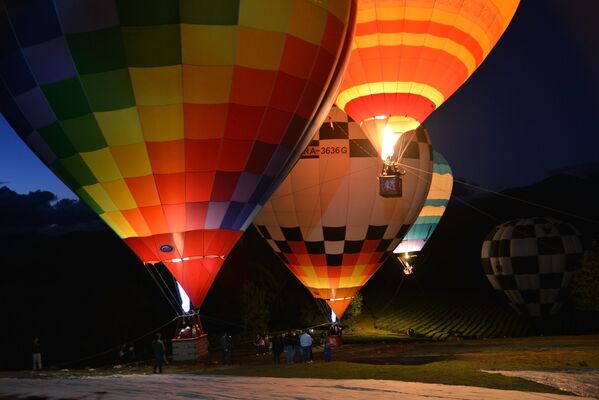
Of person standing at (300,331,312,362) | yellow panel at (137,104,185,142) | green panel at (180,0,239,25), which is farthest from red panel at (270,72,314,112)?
person standing at (300,331,312,362)

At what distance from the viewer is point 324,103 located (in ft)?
33.7

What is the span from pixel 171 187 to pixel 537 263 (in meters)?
18.6

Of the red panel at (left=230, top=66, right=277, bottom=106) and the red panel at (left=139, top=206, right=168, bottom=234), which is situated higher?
the red panel at (left=230, top=66, right=277, bottom=106)

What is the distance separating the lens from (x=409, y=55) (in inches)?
506

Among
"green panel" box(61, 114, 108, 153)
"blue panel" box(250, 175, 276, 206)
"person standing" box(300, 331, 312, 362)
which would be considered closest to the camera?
"green panel" box(61, 114, 108, 153)

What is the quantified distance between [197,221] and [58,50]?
9.36 feet

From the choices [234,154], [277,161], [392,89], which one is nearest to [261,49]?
[234,154]

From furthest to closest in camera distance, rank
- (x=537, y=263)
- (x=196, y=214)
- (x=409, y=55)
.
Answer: (x=537, y=263) → (x=409, y=55) → (x=196, y=214)

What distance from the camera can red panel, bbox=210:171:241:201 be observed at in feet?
30.6

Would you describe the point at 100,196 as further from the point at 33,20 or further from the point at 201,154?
the point at 33,20

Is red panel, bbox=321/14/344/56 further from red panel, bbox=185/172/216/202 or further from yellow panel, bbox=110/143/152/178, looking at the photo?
yellow panel, bbox=110/143/152/178

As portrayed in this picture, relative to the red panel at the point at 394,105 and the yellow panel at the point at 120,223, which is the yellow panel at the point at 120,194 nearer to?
the yellow panel at the point at 120,223

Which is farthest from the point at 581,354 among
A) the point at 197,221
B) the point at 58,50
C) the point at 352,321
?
the point at 352,321

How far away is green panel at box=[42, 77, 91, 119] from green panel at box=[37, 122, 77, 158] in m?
0.27
